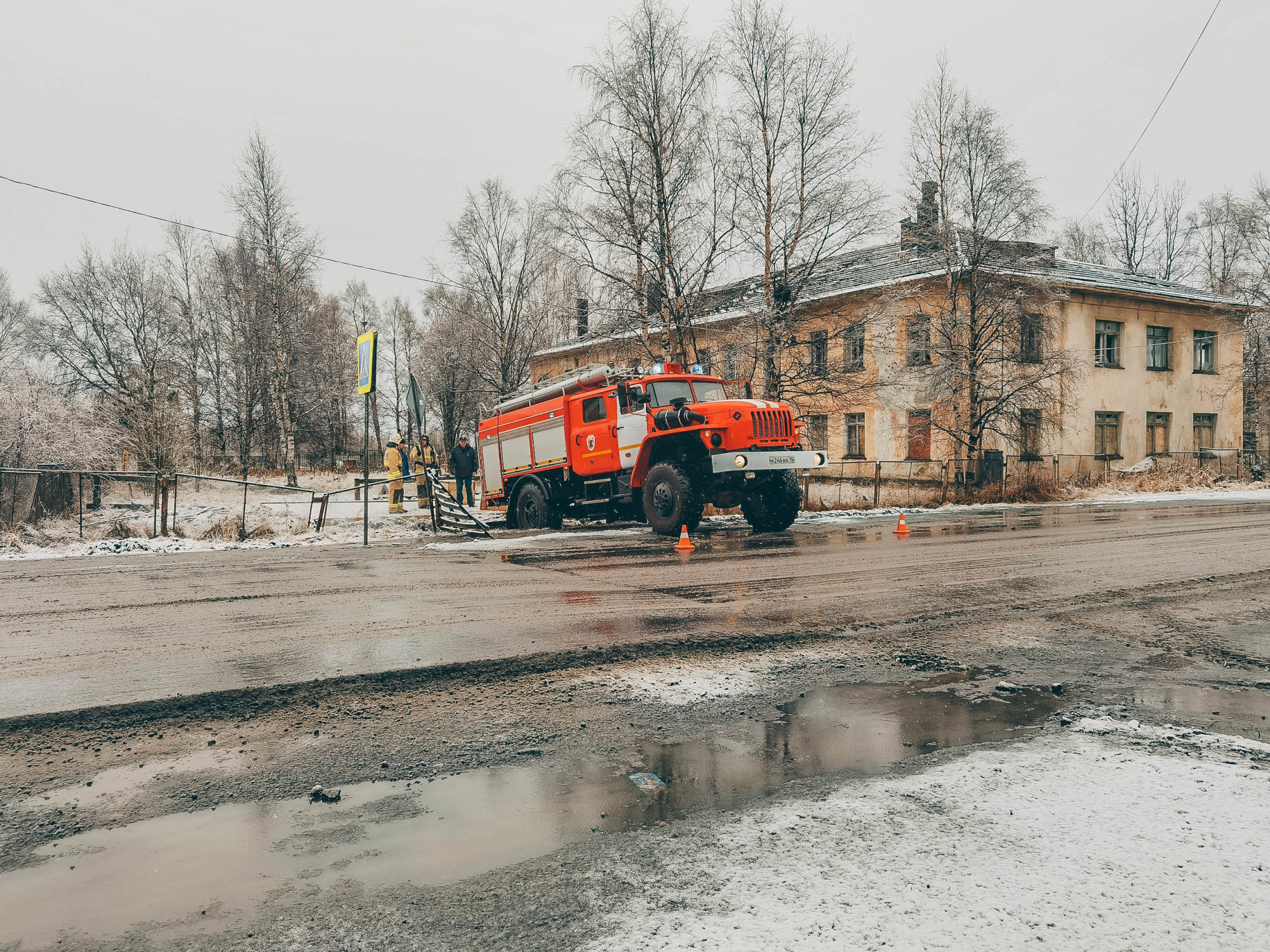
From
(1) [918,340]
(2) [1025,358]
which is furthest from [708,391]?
(2) [1025,358]

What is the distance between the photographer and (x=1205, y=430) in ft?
124

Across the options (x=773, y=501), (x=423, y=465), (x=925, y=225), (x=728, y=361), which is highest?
(x=925, y=225)

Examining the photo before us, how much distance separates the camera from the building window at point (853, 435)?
34062mm

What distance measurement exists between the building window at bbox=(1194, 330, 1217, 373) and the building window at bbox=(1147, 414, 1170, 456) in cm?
333

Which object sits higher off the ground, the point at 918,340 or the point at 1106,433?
the point at 918,340

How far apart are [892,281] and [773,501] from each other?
58.0 ft

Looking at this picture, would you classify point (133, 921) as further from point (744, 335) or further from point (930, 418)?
point (930, 418)

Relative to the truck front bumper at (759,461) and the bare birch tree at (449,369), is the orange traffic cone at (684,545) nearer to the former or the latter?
the truck front bumper at (759,461)

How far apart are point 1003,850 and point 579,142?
71.2 feet

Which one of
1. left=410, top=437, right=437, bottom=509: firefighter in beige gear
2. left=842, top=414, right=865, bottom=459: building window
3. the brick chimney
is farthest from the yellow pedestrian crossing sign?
left=842, top=414, right=865, bottom=459: building window

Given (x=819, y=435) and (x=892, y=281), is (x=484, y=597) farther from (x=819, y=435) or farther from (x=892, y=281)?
(x=819, y=435)

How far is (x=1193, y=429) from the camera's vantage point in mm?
37250

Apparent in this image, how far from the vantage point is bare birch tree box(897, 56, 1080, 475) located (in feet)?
87.8

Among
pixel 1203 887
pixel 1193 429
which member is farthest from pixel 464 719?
pixel 1193 429
